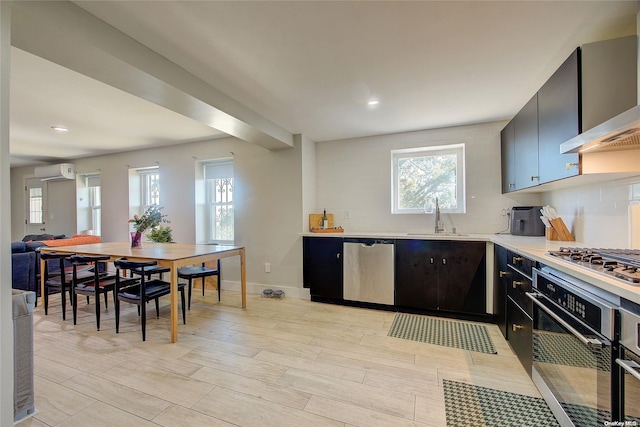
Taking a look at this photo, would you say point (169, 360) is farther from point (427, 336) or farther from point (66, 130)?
point (66, 130)

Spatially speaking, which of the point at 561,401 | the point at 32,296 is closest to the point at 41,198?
the point at 32,296

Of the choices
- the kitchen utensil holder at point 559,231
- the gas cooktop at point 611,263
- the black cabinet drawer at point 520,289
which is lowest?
the black cabinet drawer at point 520,289

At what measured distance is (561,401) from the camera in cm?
142

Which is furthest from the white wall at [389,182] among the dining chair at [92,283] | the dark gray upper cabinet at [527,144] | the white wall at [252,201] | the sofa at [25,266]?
the sofa at [25,266]

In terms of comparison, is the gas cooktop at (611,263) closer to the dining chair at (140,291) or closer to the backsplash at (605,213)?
the backsplash at (605,213)

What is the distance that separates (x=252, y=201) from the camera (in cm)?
418

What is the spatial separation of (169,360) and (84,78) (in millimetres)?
2518

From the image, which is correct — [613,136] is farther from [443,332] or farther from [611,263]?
[443,332]

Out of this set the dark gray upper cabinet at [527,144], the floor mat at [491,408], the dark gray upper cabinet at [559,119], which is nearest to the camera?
the floor mat at [491,408]

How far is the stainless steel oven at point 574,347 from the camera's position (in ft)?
3.47

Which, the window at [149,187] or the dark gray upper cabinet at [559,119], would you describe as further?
the window at [149,187]

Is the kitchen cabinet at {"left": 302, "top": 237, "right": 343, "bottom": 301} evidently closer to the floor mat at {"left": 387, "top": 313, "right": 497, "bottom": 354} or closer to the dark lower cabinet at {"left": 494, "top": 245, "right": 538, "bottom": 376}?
the floor mat at {"left": 387, "top": 313, "right": 497, "bottom": 354}

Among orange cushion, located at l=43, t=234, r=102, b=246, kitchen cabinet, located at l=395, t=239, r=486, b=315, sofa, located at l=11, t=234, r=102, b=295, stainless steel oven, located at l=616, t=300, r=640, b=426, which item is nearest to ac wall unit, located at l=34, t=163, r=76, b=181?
orange cushion, located at l=43, t=234, r=102, b=246

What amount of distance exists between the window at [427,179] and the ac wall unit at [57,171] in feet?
20.7
